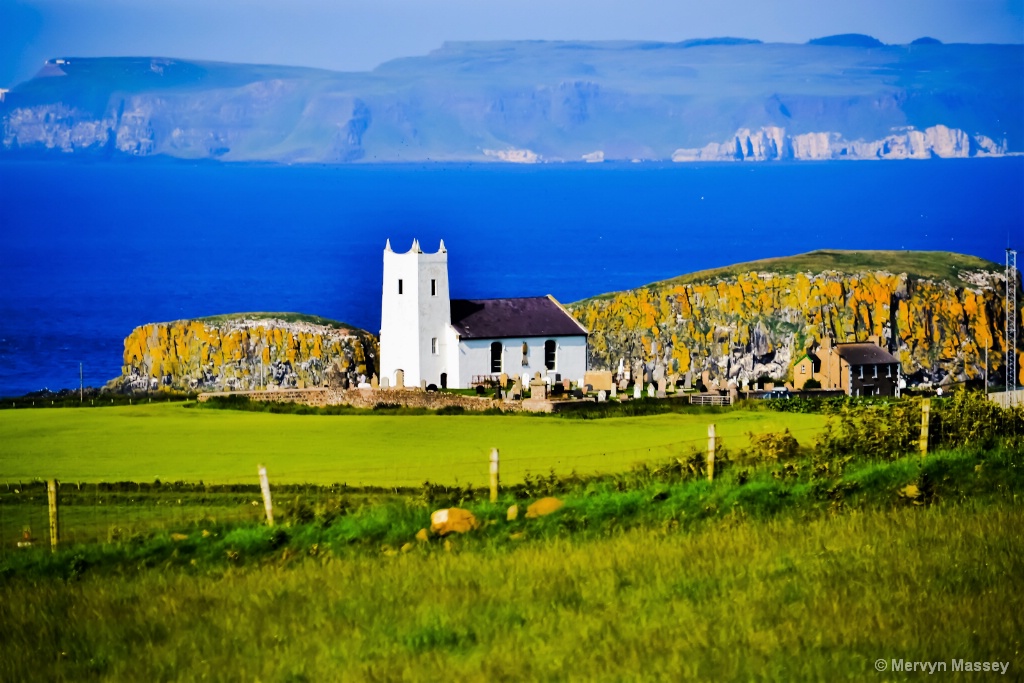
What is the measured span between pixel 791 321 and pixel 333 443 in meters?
50.3

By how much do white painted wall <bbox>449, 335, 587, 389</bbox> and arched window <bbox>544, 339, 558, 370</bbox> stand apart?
0.38 ft

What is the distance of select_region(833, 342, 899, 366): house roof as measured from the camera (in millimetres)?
63875

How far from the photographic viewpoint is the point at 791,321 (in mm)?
86438

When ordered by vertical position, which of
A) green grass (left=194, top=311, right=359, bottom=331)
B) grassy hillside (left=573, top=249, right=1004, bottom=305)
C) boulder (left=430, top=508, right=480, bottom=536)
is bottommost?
boulder (left=430, top=508, right=480, bottom=536)

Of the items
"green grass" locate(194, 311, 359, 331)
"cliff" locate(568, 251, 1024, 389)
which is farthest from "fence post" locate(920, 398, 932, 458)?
"green grass" locate(194, 311, 359, 331)

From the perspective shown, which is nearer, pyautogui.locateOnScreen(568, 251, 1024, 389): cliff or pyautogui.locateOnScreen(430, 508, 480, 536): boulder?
pyautogui.locateOnScreen(430, 508, 480, 536): boulder

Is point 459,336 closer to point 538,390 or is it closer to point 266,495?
point 538,390

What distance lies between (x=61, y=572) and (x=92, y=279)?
546 ft

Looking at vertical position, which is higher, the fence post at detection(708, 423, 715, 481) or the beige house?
the beige house

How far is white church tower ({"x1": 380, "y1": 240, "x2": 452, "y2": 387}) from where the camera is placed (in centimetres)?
6228

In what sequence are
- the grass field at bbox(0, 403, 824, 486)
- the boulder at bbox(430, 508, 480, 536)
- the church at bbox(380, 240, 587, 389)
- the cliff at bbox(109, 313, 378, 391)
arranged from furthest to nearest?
1. the cliff at bbox(109, 313, 378, 391)
2. the church at bbox(380, 240, 587, 389)
3. the grass field at bbox(0, 403, 824, 486)
4. the boulder at bbox(430, 508, 480, 536)

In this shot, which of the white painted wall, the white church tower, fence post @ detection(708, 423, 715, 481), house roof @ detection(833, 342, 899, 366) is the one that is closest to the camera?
fence post @ detection(708, 423, 715, 481)

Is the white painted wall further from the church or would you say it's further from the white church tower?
the white church tower

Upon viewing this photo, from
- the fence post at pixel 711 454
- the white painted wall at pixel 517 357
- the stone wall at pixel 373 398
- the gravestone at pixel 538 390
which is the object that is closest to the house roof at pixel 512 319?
the white painted wall at pixel 517 357
